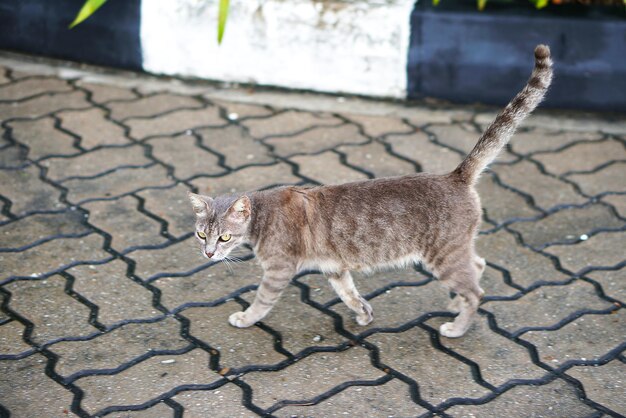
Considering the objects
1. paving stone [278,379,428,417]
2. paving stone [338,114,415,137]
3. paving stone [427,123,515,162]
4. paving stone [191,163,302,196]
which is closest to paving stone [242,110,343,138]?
paving stone [338,114,415,137]

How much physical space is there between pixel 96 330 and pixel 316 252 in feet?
3.44

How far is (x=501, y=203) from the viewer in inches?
204

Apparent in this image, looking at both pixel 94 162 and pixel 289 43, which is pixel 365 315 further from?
pixel 289 43

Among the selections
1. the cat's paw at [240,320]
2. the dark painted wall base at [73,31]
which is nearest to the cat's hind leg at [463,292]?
the cat's paw at [240,320]

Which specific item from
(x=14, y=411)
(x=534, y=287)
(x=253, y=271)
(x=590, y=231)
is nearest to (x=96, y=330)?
(x=14, y=411)

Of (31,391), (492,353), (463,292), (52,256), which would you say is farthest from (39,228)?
(492,353)

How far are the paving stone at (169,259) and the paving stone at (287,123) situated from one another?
1.33 meters

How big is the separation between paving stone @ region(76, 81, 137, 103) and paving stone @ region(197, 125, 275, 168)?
29.6 inches

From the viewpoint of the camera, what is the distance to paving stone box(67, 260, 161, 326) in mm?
4191

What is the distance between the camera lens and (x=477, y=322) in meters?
4.23

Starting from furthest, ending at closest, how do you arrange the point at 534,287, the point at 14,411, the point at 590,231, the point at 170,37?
the point at 170,37 → the point at 590,231 → the point at 534,287 → the point at 14,411

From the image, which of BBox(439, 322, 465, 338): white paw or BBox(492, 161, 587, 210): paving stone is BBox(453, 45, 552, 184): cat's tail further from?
BBox(492, 161, 587, 210): paving stone

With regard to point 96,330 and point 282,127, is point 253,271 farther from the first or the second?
point 282,127

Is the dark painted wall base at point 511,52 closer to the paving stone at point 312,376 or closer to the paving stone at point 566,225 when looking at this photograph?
the paving stone at point 566,225
